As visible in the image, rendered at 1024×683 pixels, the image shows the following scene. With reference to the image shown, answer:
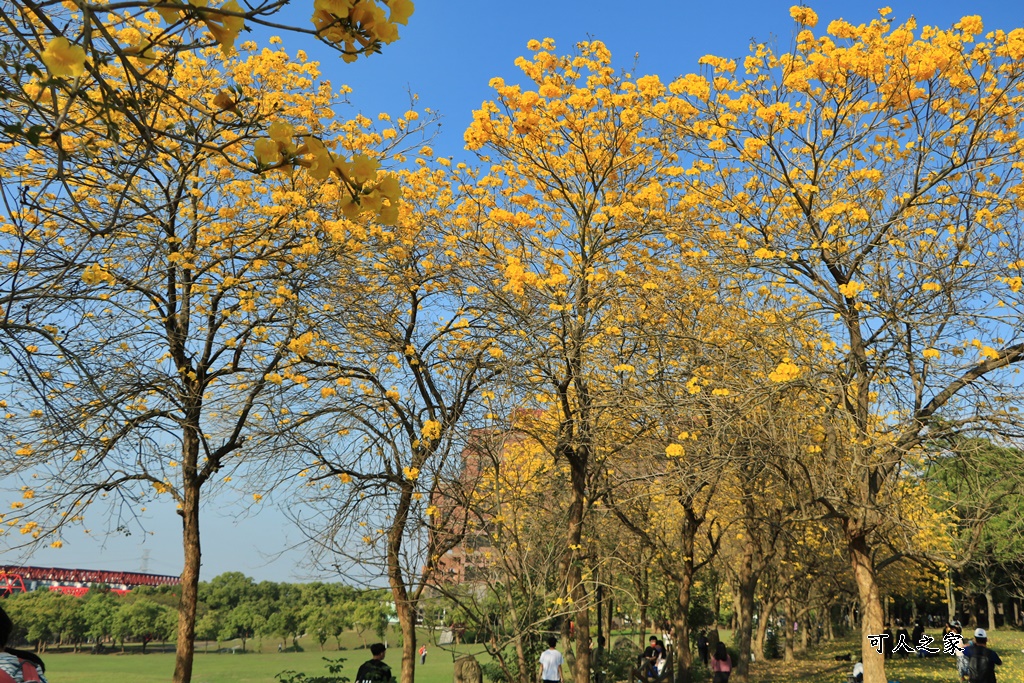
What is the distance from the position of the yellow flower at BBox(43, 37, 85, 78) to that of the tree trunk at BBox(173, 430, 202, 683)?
8.48 m

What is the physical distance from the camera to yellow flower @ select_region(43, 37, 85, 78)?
1.55 meters

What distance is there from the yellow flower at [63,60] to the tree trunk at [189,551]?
8480 millimetres

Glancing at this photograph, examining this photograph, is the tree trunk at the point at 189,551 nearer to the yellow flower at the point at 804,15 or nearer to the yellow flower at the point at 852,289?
the yellow flower at the point at 852,289

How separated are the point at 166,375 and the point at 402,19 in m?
8.67

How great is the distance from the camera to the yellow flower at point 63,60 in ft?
5.10

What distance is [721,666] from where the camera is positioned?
13.9 meters

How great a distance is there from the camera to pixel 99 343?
804 cm

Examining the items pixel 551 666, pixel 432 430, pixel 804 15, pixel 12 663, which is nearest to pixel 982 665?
pixel 551 666

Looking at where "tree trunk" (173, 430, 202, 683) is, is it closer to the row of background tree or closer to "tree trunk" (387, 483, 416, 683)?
"tree trunk" (387, 483, 416, 683)

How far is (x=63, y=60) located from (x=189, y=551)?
366 inches

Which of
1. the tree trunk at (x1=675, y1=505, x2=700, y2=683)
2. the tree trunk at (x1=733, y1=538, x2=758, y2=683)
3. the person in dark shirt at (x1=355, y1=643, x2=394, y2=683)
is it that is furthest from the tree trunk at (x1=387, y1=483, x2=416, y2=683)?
the tree trunk at (x1=733, y1=538, x2=758, y2=683)

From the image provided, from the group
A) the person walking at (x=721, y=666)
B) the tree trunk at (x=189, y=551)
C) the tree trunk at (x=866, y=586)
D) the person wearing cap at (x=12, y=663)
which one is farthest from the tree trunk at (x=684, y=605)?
the person wearing cap at (x=12, y=663)

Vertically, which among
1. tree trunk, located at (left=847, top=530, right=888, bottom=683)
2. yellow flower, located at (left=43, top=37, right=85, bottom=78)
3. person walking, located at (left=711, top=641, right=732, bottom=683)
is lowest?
person walking, located at (left=711, top=641, right=732, bottom=683)

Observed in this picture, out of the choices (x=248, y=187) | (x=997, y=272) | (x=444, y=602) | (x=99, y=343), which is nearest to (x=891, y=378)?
(x=997, y=272)
